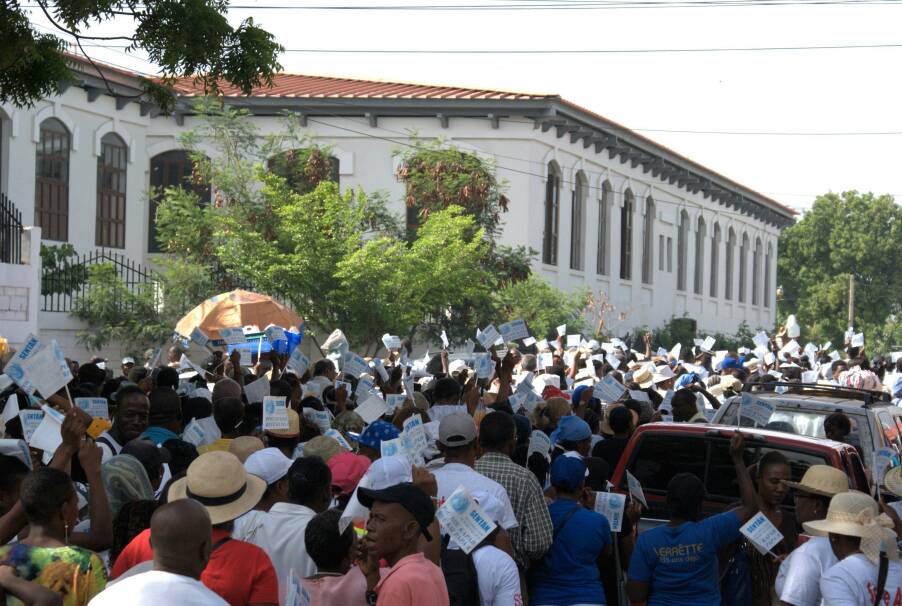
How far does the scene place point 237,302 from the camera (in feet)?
61.7

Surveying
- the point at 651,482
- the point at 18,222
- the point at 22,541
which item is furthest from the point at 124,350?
the point at 22,541

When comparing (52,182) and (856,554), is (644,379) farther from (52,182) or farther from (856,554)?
(52,182)

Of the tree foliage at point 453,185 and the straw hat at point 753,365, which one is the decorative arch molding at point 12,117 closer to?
the tree foliage at point 453,185

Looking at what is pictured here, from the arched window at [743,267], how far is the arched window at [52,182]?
32.8 metres

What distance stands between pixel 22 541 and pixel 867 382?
17559mm

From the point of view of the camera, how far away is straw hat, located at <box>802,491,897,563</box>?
5359 mm

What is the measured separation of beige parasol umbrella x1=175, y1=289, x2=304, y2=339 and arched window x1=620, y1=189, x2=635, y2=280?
23.1 meters

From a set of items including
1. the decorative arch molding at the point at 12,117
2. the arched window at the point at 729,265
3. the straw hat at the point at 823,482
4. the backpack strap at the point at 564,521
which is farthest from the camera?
the arched window at the point at 729,265

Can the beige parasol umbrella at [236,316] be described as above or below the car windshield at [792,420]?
above

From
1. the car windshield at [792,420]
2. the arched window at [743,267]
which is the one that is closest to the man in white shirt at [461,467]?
the car windshield at [792,420]

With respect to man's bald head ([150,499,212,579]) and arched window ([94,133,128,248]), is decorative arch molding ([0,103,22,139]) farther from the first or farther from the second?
man's bald head ([150,499,212,579])

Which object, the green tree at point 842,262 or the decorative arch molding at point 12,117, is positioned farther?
the green tree at point 842,262

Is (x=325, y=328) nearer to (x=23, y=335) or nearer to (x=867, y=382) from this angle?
(x=23, y=335)

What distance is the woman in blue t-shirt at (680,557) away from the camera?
251 inches
